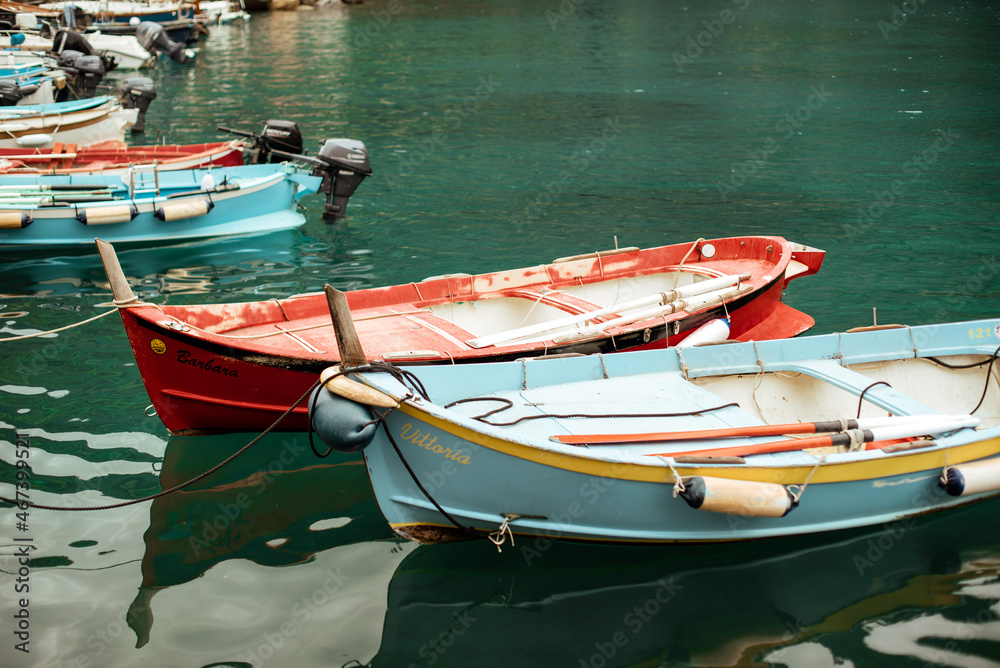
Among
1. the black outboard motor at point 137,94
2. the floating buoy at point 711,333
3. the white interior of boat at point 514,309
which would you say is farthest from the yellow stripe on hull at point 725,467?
the black outboard motor at point 137,94

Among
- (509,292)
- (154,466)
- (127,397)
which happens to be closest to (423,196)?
(509,292)

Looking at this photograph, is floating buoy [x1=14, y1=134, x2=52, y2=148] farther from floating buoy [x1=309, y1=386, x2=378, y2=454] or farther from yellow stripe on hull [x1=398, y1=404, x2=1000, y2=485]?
yellow stripe on hull [x1=398, y1=404, x2=1000, y2=485]

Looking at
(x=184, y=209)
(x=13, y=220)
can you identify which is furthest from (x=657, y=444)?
(x=13, y=220)

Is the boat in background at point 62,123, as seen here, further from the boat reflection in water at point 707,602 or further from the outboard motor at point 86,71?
the boat reflection in water at point 707,602

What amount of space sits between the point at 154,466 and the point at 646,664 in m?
4.52

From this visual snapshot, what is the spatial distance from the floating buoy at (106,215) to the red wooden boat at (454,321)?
530 centimetres

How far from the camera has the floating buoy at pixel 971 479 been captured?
550 centimetres

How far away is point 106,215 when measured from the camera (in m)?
11.4

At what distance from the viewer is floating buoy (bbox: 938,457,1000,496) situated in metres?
5.50

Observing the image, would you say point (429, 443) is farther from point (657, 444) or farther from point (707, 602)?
point (707, 602)

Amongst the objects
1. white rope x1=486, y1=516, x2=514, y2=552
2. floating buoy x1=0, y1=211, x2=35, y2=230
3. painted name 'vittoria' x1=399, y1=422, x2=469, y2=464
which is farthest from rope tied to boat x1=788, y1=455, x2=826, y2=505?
floating buoy x1=0, y1=211, x2=35, y2=230

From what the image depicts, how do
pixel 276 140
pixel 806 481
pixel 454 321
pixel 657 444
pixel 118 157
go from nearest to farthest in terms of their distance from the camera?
pixel 806 481 < pixel 657 444 < pixel 454 321 < pixel 276 140 < pixel 118 157

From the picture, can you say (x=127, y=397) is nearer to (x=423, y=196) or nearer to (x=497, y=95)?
Result: (x=423, y=196)

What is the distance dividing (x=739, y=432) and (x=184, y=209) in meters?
9.28
